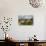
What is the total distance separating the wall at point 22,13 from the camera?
3.90 m

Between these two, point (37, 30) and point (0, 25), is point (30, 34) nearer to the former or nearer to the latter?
point (37, 30)

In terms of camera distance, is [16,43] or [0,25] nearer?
[16,43]

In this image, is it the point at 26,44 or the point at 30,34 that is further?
the point at 30,34

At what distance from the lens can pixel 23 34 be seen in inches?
154

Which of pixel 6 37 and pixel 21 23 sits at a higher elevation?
pixel 21 23

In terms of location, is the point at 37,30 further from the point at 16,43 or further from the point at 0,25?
the point at 0,25

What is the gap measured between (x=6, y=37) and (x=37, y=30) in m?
0.95

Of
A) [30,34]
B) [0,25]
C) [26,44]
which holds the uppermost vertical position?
[0,25]

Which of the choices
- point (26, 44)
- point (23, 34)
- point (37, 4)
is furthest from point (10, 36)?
point (37, 4)

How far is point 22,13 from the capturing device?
12.9 ft

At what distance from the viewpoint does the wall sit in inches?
154

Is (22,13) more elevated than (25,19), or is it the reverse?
(22,13)

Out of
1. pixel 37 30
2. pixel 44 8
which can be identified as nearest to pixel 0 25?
pixel 37 30

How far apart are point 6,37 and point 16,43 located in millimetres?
512
